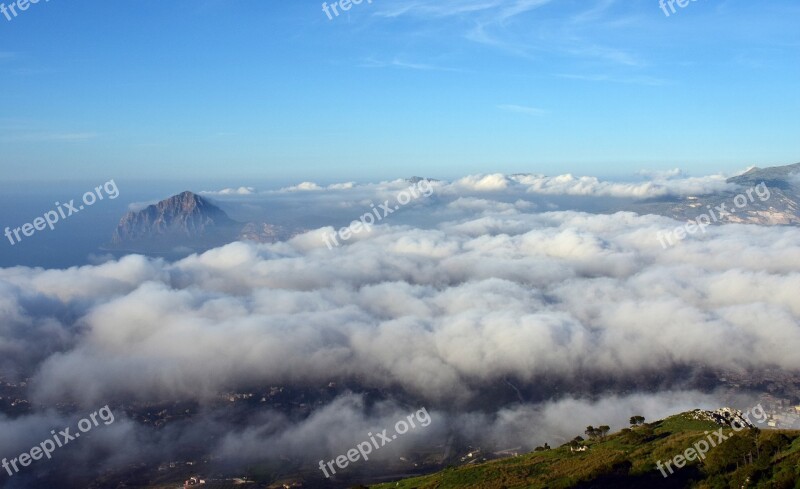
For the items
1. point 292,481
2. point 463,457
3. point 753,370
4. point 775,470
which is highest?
point 775,470

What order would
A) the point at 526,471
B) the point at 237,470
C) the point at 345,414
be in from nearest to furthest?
the point at 526,471 → the point at 237,470 → the point at 345,414

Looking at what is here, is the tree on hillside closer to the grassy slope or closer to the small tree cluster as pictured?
the grassy slope

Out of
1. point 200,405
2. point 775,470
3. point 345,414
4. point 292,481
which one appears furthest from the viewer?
point 200,405

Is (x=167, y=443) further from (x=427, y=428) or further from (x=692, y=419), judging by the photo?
(x=692, y=419)

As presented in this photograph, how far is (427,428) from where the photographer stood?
172 meters

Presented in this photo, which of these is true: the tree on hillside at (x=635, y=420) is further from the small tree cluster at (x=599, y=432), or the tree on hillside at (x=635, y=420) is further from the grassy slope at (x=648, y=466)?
the small tree cluster at (x=599, y=432)

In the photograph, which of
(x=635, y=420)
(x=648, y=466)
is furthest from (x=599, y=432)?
(x=648, y=466)

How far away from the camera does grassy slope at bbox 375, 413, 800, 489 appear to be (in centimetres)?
4941

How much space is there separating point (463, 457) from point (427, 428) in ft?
75.3

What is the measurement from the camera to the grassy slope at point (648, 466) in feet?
162

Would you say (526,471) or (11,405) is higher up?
(11,405)

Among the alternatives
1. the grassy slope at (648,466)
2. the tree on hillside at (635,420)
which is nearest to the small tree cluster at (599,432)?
the grassy slope at (648,466)

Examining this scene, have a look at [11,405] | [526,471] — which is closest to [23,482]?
[11,405]

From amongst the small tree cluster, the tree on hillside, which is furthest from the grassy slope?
the tree on hillside
